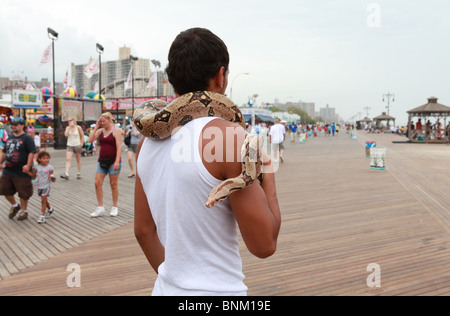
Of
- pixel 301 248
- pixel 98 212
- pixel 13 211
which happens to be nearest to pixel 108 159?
pixel 98 212

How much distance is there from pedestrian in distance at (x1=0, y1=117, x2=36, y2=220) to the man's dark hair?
692 cm

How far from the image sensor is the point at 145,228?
1.77m

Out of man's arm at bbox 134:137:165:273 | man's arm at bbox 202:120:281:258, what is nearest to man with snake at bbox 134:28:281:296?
man's arm at bbox 202:120:281:258

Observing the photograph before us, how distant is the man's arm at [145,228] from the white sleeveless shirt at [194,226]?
0.25 metres

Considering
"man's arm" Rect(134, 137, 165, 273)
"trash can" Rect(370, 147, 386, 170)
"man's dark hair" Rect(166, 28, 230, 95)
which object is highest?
"man's dark hair" Rect(166, 28, 230, 95)

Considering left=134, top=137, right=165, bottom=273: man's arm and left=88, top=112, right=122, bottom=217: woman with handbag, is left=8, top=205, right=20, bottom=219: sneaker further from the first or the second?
left=134, top=137, right=165, bottom=273: man's arm

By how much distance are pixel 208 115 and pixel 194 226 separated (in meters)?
0.46

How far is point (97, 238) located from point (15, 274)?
1540 millimetres

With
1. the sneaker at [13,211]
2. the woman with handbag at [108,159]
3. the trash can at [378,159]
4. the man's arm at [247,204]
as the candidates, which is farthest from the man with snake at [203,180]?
the trash can at [378,159]

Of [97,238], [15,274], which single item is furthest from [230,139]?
[97,238]

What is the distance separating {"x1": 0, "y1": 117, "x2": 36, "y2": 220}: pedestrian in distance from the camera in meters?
7.37

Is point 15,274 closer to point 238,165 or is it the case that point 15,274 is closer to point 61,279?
point 61,279

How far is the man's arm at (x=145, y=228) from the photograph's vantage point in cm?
172
